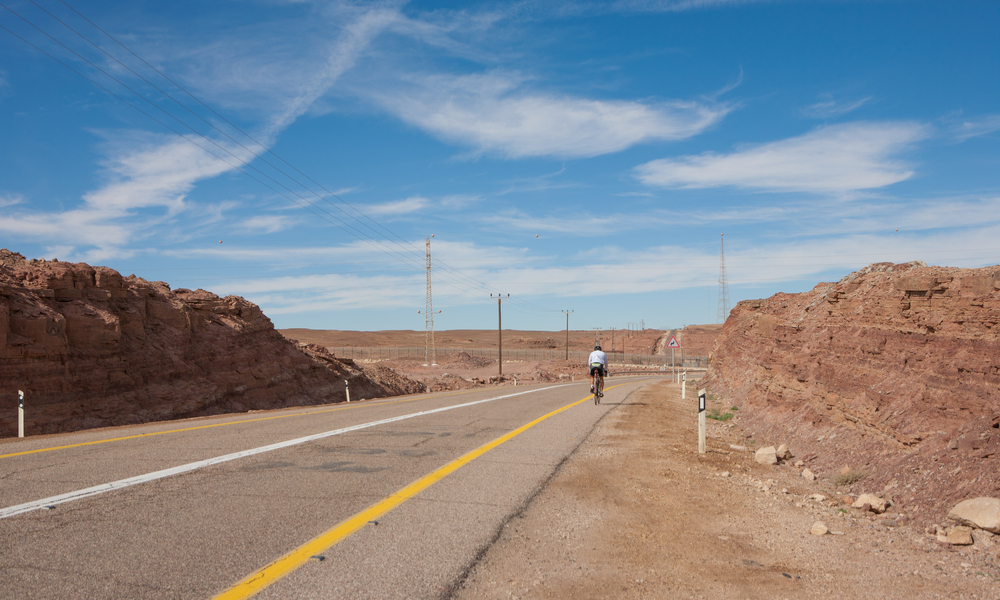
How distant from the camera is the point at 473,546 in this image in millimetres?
4969

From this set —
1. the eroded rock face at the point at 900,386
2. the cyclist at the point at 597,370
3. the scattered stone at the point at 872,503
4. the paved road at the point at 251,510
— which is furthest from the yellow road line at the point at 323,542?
the cyclist at the point at 597,370

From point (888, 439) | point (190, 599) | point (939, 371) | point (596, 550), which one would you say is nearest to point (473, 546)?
point (596, 550)

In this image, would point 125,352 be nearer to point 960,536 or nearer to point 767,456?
point 767,456

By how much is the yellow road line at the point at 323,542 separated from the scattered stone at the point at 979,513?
536 cm

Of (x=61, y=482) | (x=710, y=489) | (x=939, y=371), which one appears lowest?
(x=710, y=489)

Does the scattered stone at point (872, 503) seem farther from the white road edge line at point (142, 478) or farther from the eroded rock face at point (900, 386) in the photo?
the white road edge line at point (142, 478)

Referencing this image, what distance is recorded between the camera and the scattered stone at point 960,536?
5.28 metres

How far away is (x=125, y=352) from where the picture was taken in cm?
2406

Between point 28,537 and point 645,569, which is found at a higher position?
point 28,537

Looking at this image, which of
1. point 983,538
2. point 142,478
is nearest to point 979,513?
point 983,538

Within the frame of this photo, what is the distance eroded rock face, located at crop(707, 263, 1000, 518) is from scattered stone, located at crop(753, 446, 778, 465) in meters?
0.66

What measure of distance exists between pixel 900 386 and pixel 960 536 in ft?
15.2

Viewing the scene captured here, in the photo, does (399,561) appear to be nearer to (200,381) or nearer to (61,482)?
(61,482)

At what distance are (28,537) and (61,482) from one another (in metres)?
2.08
